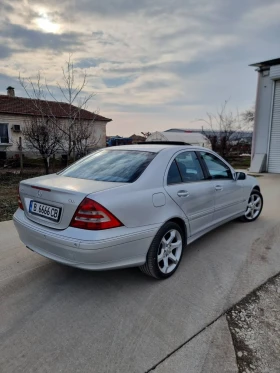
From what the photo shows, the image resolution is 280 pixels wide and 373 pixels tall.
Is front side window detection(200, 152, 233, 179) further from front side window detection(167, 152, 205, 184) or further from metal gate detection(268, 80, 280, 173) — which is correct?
metal gate detection(268, 80, 280, 173)

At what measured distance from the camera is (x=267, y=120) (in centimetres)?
1248

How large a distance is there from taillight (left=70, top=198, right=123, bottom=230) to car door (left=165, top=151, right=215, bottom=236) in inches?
33.2

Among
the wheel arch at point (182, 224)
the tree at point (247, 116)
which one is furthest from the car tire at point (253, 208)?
the tree at point (247, 116)

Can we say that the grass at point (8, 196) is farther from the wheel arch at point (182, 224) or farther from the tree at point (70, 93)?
the wheel arch at point (182, 224)

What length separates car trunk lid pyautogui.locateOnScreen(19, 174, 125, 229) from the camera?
2.40 meters

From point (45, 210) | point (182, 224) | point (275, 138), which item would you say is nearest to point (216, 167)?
point (182, 224)

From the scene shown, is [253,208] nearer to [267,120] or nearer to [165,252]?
[165,252]

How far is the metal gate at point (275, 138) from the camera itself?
39.9ft

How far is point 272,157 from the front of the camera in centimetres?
1280

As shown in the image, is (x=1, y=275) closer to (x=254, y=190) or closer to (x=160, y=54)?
(x=254, y=190)

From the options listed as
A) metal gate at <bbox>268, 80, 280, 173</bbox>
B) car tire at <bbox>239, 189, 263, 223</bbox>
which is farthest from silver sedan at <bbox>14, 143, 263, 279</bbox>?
metal gate at <bbox>268, 80, 280, 173</bbox>

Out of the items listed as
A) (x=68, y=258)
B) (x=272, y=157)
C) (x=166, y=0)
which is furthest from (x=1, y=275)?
(x=272, y=157)

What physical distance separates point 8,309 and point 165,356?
59.7 inches

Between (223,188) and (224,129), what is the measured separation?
54.9 feet
